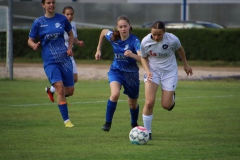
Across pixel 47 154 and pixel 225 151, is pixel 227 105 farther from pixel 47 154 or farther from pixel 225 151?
pixel 47 154

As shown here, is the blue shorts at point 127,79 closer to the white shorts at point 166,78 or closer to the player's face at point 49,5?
the white shorts at point 166,78

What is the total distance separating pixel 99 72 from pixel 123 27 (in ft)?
53.8

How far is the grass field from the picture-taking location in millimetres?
9289

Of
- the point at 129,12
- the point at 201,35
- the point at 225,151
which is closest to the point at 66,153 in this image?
the point at 225,151

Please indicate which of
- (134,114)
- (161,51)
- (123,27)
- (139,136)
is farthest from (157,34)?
(134,114)

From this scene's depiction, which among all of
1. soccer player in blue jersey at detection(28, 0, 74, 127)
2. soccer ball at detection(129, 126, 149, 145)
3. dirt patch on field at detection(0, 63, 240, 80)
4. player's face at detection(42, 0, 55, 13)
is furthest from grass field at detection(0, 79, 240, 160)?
dirt patch on field at detection(0, 63, 240, 80)

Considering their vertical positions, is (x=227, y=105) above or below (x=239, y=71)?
above

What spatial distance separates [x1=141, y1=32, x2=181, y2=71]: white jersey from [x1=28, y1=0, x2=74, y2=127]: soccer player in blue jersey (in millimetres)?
1815

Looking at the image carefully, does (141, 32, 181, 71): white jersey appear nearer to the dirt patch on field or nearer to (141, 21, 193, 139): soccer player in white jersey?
(141, 21, 193, 139): soccer player in white jersey

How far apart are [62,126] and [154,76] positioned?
7.26 ft

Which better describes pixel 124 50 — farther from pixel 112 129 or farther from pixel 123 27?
pixel 112 129

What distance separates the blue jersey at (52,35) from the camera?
12.0 m

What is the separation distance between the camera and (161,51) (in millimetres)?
10812

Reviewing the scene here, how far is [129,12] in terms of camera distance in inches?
1813
